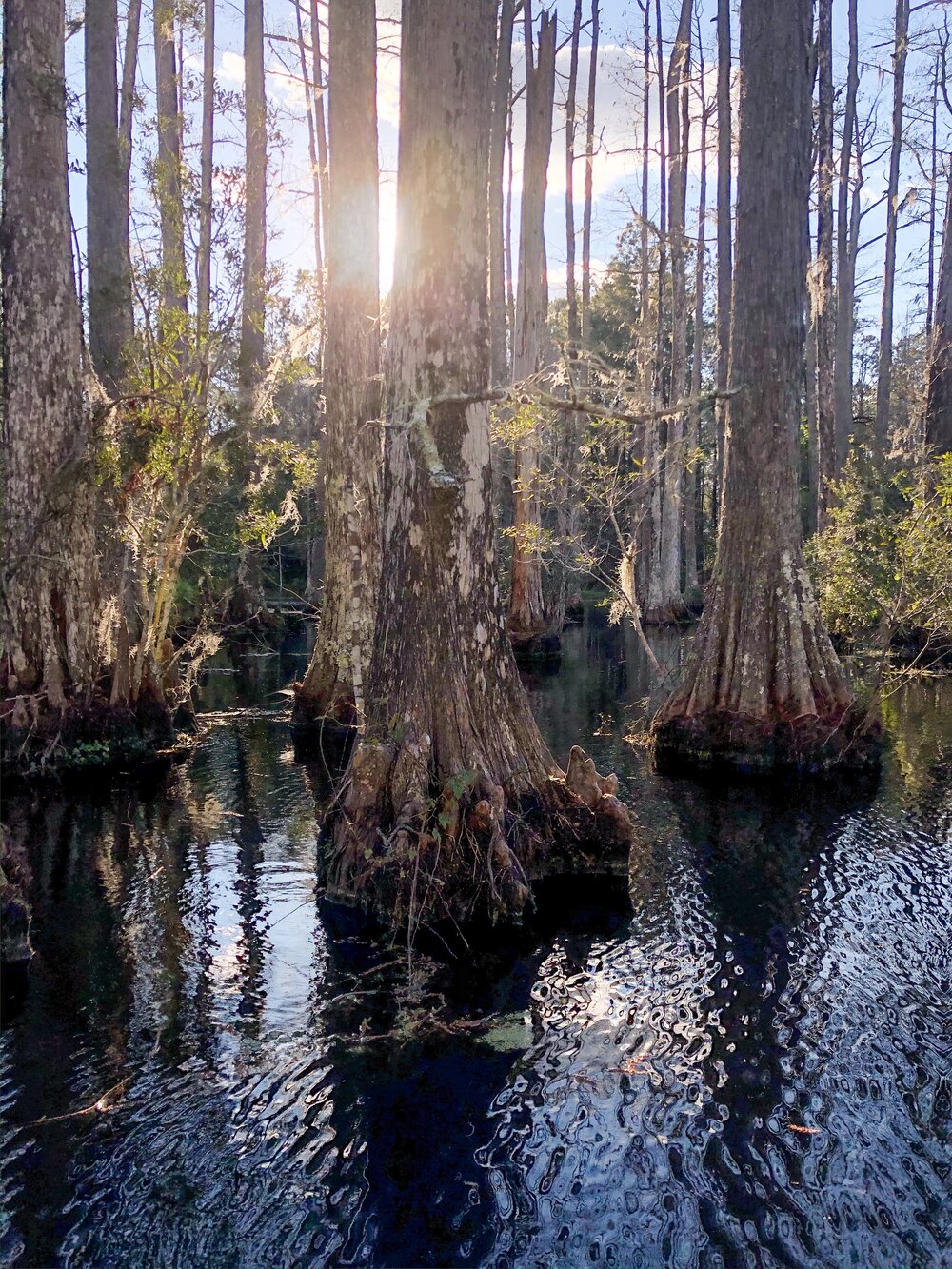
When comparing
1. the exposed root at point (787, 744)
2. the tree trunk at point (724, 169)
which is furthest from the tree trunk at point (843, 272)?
the exposed root at point (787, 744)

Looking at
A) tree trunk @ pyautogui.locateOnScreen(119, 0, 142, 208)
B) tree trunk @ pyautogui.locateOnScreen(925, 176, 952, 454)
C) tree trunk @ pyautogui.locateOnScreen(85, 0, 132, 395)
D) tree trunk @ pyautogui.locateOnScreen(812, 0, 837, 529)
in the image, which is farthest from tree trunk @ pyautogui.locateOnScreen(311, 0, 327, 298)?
tree trunk @ pyautogui.locateOnScreen(925, 176, 952, 454)

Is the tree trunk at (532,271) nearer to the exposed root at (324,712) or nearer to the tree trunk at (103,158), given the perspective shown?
the exposed root at (324,712)

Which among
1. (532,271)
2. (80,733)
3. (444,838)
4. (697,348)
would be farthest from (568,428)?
(444,838)

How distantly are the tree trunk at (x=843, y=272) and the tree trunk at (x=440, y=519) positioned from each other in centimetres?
1811

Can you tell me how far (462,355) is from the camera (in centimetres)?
576

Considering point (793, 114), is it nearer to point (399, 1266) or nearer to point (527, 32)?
point (399, 1266)

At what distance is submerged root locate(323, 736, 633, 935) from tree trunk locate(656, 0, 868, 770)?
3.30 meters

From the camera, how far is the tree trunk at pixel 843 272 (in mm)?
22703

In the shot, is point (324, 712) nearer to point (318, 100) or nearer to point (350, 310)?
point (350, 310)

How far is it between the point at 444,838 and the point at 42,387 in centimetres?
641

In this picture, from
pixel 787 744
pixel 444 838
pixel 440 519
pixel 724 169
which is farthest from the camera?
pixel 724 169

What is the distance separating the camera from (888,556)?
42.4ft

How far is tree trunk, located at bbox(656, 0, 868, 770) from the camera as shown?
869cm

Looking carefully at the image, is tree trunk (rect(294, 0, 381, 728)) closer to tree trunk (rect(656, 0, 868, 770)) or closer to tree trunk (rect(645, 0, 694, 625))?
tree trunk (rect(656, 0, 868, 770))
